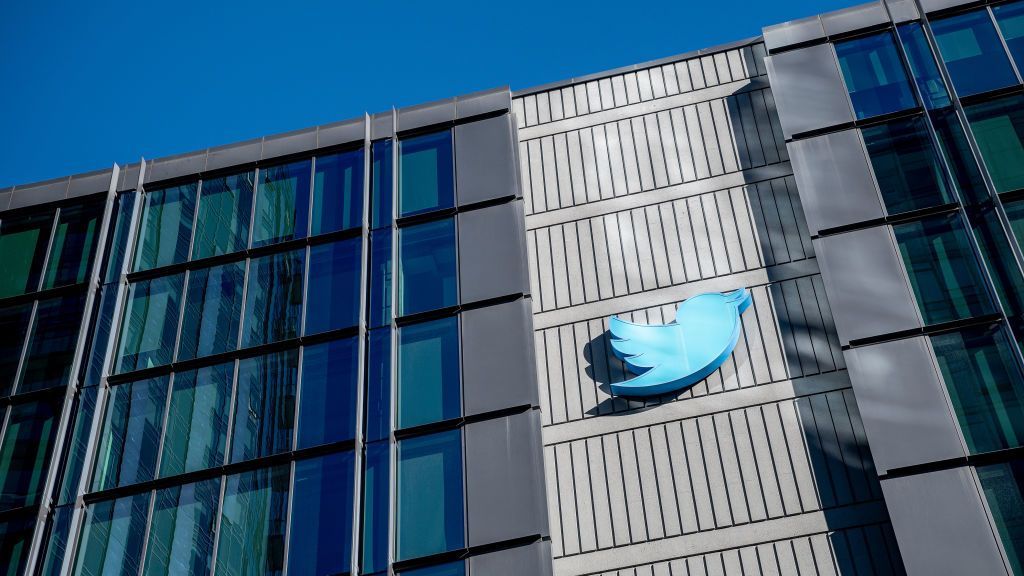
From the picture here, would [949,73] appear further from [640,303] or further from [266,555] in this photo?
[266,555]

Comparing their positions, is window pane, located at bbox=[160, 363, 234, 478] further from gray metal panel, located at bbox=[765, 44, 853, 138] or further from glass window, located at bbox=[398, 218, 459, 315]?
gray metal panel, located at bbox=[765, 44, 853, 138]

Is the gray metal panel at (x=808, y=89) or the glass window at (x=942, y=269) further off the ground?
the gray metal panel at (x=808, y=89)

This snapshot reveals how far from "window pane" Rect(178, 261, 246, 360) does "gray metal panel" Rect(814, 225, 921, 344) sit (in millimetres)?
11654

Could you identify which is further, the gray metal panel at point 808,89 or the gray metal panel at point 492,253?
the gray metal panel at point 808,89

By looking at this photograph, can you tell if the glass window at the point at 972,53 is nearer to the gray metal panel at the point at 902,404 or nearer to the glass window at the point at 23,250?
the gray metal panel at the point at 902,404

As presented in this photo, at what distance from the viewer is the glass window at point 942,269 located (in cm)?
2230

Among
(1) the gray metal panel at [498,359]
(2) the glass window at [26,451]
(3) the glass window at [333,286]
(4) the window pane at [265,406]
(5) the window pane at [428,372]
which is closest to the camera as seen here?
(1) the gray metal panel at [498,359]

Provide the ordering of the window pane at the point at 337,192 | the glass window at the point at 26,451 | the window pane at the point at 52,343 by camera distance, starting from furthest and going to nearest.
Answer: the window pane at the point at 337,192 → the window pane at the point at 52,343 → the glass window at the point at 26,451

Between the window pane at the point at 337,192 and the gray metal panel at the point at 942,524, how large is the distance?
1262cm

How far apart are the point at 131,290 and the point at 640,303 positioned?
35.9ft

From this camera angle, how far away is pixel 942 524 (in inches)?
783

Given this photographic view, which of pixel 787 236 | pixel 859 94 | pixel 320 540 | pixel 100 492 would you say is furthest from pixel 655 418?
pixel 100 492

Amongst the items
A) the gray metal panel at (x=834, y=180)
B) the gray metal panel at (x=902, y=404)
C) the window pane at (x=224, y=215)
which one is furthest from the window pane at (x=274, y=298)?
the gray metal panel at (x=902, y=404)

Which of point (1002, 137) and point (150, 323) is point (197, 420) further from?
point (1002, 137)
